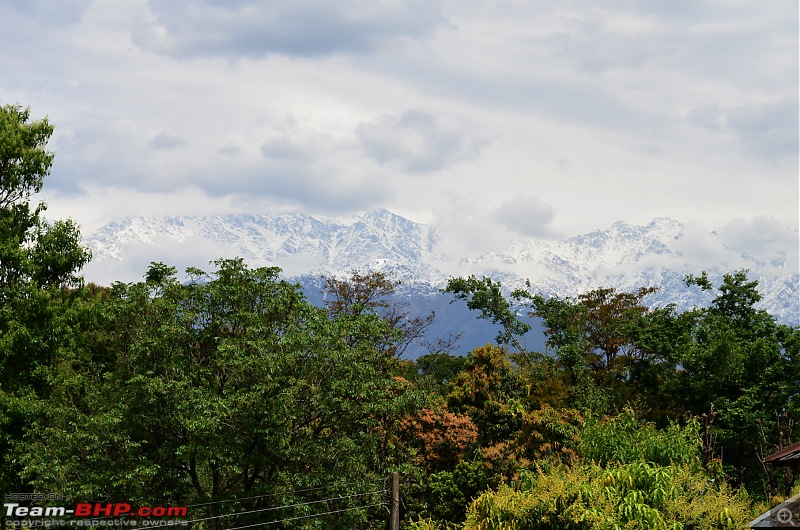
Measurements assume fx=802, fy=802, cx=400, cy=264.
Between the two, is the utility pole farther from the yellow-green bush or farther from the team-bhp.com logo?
the team-bhp.com logo

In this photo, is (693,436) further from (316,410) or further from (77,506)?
(77,506)

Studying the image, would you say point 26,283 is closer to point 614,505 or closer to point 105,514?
point 105,514

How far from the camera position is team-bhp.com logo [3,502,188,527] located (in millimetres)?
20719

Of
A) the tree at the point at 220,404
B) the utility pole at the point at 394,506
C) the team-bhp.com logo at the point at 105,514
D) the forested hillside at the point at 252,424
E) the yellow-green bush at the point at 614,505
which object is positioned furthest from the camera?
the tree at the point at 220,404

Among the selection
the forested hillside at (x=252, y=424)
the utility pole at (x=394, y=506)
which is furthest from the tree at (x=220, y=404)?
A: the utility pole at (x=394, y=506)

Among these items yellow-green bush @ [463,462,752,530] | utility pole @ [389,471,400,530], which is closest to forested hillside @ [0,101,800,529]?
yellow-green bush @ [463,462,752,530]

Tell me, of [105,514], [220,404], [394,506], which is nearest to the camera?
[394,506]

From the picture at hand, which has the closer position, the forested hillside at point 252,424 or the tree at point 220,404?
the forested hillside at point 252,424

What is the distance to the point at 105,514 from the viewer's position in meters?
21.1

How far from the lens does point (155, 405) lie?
71.1ft

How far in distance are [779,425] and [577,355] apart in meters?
9.36

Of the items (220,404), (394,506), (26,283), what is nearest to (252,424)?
(220,404)

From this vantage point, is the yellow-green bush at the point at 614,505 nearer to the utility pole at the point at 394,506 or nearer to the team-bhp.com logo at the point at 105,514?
the utility pole at the point at 394,506

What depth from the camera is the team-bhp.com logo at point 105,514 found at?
816 inches
